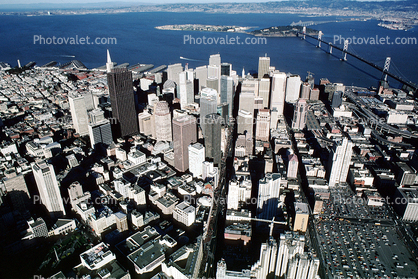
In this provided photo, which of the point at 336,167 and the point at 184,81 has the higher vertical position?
the point at 184,81

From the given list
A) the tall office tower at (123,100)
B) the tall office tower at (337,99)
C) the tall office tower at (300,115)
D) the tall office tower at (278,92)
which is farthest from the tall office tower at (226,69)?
the tall office tower at (123,100)

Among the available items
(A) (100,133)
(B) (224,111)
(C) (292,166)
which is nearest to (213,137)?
(C) (292,166)

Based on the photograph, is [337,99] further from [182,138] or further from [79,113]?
[79,113]

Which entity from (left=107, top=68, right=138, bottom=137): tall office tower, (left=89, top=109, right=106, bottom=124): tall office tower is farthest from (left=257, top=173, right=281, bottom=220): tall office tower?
(left=89, top=109, right=106, bottom=124): tall office tower

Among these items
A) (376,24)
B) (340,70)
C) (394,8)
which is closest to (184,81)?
(340,70)

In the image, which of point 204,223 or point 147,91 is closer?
point 204,223

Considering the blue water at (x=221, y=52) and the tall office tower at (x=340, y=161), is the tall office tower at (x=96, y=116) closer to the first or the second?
the tall office tower at (x=340, y=161)

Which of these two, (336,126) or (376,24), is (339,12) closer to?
(376,24)
